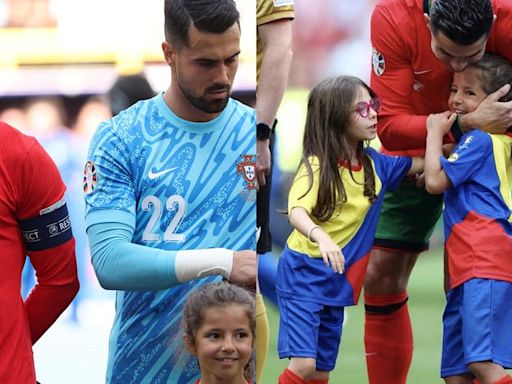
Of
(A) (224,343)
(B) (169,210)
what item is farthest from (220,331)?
(B) (169,210)

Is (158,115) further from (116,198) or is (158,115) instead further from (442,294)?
(442,294)

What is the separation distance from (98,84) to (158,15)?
0.75ft

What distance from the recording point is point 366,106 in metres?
3.25

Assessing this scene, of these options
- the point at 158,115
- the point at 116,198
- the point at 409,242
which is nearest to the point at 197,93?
the point at 158,115

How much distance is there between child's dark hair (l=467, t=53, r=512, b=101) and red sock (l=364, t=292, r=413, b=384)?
0.70 m

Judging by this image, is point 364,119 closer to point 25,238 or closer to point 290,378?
point 290,378

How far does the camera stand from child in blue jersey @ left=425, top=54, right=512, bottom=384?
3100 mm

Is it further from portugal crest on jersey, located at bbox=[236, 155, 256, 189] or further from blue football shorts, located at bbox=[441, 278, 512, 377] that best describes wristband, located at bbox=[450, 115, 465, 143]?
portugal crest on jersey, located at bbox=[236, 155, 256, 189]

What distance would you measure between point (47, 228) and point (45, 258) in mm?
89

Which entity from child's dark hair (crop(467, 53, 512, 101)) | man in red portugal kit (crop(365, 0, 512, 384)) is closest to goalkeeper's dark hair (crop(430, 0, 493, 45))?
man in red portugal kit (crop(365, 0, 512, 384))

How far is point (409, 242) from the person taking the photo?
3.49 meters

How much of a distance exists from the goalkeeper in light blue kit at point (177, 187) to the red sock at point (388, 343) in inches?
27.6

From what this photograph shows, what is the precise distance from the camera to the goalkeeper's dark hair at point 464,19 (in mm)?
3025

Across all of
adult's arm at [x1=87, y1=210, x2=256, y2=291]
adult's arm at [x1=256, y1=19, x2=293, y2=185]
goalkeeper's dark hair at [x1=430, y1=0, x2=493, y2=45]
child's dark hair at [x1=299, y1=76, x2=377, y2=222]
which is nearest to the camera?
adult's arm at [x1=87, y1=210, x2=256, y2=291]
